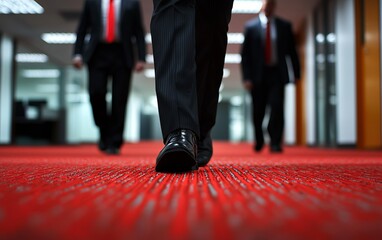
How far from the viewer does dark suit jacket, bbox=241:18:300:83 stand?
3607mm

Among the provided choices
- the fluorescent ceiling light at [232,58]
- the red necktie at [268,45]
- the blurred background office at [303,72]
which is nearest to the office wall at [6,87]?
the blurred background office at [303,72]

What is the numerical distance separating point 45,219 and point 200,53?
106 cm

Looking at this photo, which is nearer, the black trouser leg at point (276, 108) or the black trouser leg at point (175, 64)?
the black trouser leg at point (175, 64)

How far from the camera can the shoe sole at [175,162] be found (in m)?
1.06

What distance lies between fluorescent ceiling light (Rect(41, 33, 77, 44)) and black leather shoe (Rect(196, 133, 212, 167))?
836cm

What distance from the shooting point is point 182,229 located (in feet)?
1.28

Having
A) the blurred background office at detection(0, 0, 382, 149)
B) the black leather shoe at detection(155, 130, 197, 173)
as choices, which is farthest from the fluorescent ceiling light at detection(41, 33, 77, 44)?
the black leather shoe at detection(155, 130, 197, 173)

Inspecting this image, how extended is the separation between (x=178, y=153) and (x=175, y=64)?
265 millimetres

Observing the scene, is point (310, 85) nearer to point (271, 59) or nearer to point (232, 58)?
point (271, 59)

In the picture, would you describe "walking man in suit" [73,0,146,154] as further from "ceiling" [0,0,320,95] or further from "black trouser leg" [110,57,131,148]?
"ceiling" [0,0,320,95]

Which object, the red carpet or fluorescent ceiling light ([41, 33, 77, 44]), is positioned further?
fluorescent ceiling light ([41, 33, 77, 44])

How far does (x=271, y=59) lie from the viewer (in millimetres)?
3619

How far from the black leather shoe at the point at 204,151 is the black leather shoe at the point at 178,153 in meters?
0.28

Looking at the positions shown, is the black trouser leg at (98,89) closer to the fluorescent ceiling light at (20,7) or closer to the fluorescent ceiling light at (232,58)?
the fluorescent ceiling light at (20,7)
